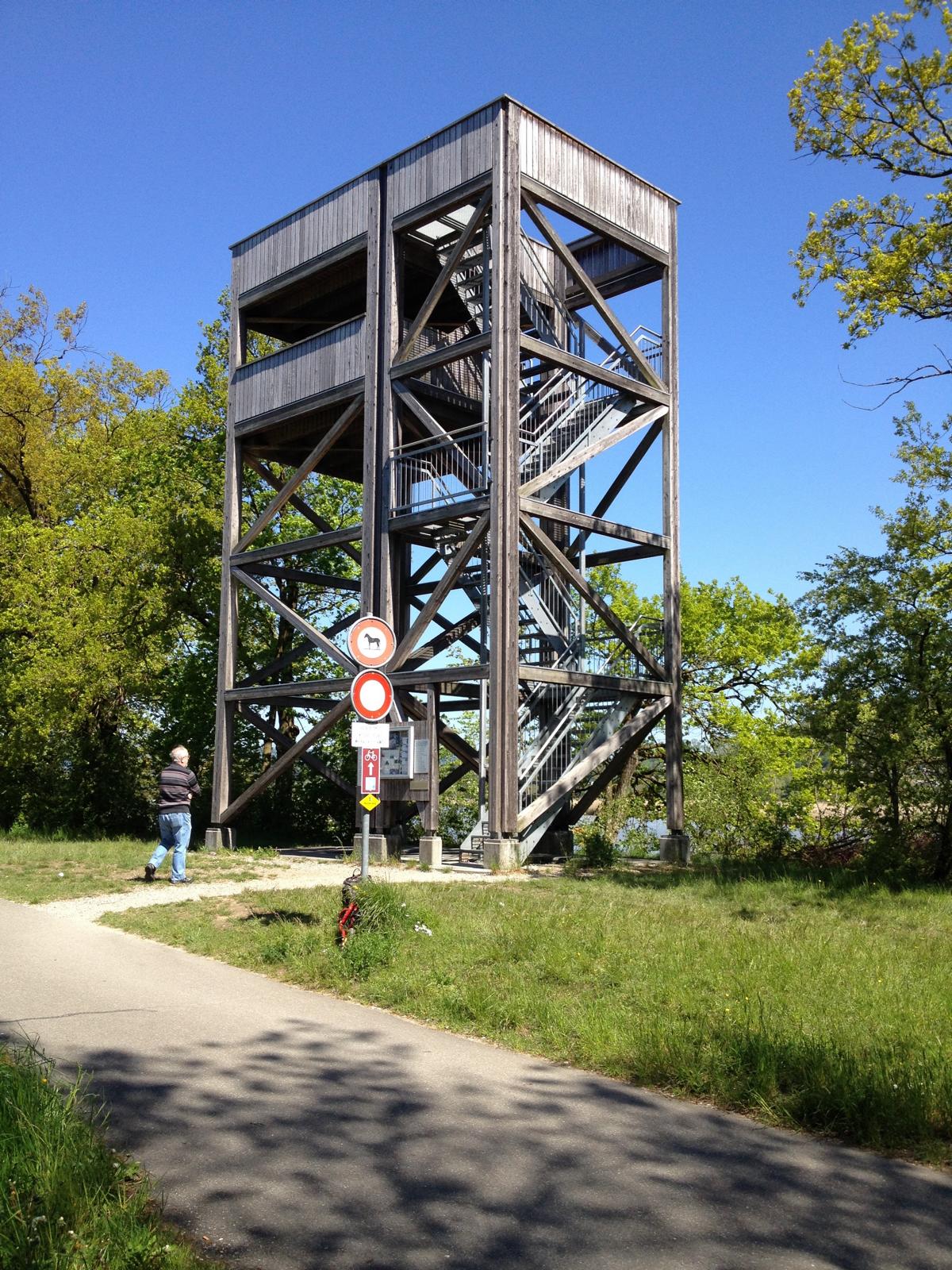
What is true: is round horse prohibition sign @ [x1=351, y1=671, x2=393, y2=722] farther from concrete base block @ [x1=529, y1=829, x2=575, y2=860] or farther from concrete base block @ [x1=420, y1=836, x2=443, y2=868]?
concrete base block @ [x1=529, y1=829, x2=575, y2=860]

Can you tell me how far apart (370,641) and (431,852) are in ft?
28.4

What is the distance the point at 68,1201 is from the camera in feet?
13.3

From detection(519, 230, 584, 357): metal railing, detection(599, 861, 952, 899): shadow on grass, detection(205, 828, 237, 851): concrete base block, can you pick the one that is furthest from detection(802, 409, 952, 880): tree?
detection(205, 828, 237, 851): concrete base block

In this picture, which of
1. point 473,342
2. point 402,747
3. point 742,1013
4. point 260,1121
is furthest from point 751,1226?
point 473,342

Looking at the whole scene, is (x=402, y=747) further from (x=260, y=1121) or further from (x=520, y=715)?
(x=260, y=1121)

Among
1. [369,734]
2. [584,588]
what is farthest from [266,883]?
[584,588]

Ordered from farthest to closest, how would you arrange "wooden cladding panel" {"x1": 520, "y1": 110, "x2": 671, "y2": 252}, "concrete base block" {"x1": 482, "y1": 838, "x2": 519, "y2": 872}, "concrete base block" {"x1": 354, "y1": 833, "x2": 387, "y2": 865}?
"wooden cladding panel" {"x1": 520, "y1": 110, "x2": 671, "y2": 252}, "concrete base block" {"x1": 354, "y1": 833, "x2": 387, "y2": 865}, "concrete base block" {"x1": 482, "y1": 838, "x2": 519, "y2": 872}

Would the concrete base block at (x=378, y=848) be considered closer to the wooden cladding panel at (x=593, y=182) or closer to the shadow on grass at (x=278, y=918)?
the shadow on grass at (x=278, y=918)

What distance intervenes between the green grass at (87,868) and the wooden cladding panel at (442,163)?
40.3ft

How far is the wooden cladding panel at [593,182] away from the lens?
19.9 metres

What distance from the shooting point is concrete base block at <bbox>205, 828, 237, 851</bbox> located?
938 inches

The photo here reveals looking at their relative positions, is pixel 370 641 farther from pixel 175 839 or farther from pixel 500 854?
pixel 500 854

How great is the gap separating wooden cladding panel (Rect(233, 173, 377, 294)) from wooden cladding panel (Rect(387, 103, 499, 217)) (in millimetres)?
780

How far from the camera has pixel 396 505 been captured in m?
20.9
